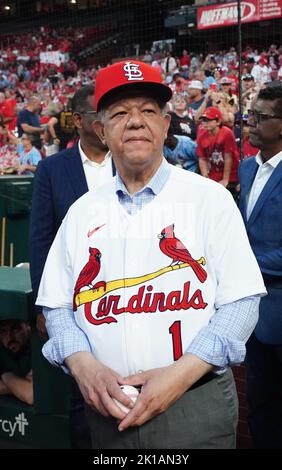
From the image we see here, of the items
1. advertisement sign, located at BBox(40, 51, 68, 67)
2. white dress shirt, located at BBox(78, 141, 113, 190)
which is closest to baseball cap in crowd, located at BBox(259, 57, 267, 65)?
advertisement sign, located at BBox(40, 51, 68, 67)

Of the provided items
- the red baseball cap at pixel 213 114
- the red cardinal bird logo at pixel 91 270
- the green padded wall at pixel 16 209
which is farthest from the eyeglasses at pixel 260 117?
the red baseball cap at pixel 213 114

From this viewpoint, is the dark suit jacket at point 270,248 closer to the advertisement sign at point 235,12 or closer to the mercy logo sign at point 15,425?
the mercy logo sign at point 15,425

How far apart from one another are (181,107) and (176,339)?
7167 mm

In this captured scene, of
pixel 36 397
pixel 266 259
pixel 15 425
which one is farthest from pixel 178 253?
pixel 15 425

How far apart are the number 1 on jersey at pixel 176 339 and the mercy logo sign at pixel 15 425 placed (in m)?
1.40

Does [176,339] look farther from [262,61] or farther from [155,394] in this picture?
[262,61]

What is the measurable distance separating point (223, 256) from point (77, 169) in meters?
1.10

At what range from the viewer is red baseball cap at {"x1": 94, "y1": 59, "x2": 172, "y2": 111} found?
155 centimetres

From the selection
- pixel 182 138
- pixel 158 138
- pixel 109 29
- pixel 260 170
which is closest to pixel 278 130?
pixel 260 170

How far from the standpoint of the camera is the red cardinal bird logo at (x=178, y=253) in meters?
1.46

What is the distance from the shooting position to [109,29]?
22094 millimetres

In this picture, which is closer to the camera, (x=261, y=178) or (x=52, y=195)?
(x=52, y=195)

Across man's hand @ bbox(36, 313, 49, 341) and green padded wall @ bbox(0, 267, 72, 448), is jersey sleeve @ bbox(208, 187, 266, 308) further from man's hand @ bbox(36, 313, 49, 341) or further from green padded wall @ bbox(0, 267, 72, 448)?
green padded wall @ bbox(0, 267, 72, 448)

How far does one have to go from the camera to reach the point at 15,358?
2.82m
